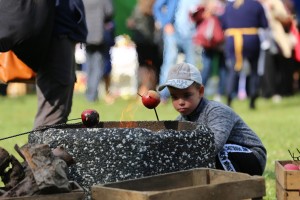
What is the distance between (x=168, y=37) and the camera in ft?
63.7

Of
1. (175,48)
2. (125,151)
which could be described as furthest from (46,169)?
(175,48)

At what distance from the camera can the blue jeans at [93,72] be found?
2092cm

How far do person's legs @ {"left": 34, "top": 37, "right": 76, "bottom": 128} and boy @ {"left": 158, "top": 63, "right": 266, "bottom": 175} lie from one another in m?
1.11

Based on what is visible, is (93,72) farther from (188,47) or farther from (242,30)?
(242,30)

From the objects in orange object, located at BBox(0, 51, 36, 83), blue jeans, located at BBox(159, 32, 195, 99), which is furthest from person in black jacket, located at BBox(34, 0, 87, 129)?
blue jeans, located at BBox(159, 32, 195, 99)

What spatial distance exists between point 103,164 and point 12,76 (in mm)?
2709

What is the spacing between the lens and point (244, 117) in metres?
17.0

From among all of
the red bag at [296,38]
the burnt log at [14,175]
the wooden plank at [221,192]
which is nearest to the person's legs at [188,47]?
the red bag at [296,38]

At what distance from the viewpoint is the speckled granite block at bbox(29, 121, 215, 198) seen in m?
5.59

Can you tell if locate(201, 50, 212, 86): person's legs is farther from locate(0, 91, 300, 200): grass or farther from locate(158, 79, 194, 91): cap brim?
locate(158, 79, 194, 91): cap brim

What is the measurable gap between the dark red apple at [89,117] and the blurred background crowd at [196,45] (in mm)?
9431

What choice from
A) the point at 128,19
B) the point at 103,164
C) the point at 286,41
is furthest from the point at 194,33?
the point at 103,164

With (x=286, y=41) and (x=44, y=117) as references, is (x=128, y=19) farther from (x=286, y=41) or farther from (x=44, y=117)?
(x=44, y=117)

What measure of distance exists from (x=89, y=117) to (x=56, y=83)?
1.68 metres
